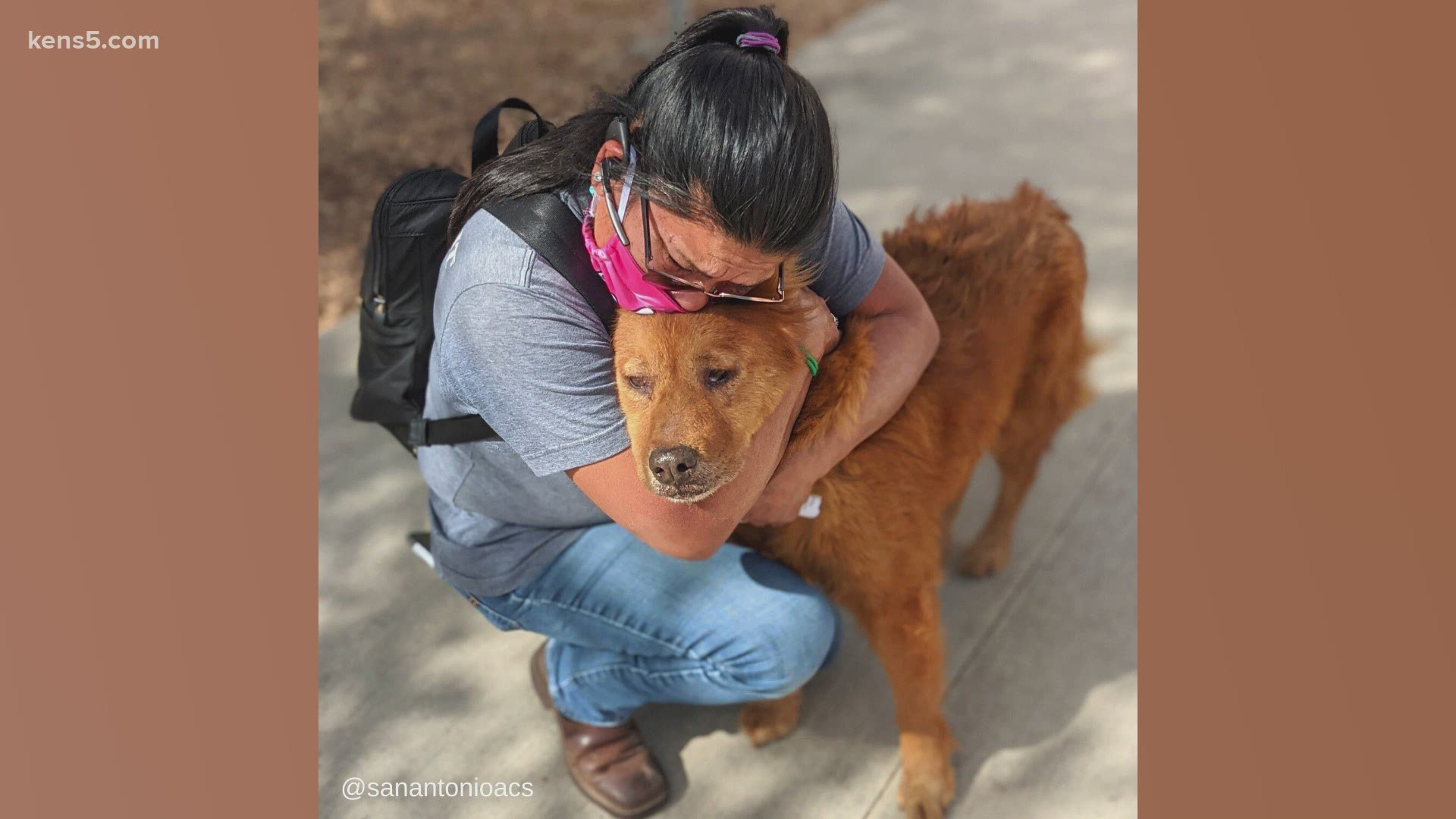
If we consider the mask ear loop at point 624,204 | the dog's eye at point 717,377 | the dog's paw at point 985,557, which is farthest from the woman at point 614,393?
the dog's paw at point 985,557

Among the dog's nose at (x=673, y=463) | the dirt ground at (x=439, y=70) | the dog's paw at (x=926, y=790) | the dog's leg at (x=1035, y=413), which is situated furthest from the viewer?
the dirt ground at (x=439, y=70)

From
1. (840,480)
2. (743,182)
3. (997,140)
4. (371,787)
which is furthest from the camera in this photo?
(997,140)

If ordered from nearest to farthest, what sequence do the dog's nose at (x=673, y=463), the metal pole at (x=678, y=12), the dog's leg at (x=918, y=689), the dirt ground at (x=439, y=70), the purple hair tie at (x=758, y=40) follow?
the purple hair tie at (x=758, y=40) < the dog's nose at (x=673, y=463) < the dog's leg at (x=918, y=689) < the dirt ground at (x=439, y=70) < the metal pole at (x=678, y=12)

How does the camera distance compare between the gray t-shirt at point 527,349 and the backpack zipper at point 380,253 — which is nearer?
the gray t-shirt at point 527,349

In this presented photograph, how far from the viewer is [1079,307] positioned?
3.15 metres

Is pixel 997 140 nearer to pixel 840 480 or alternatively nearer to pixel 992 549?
pixel 992 549

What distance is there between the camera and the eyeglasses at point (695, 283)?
198 centimetres

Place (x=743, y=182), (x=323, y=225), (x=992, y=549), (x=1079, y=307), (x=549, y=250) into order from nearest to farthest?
(x=743, y=182) → (x=549, y=250) → (x=1079, y=307) → (x=992, y=549) → (x=323, y=225)

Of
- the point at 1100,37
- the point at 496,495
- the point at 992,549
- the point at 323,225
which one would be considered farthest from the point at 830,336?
the point at 1100,37

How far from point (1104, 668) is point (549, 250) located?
2.05 metres

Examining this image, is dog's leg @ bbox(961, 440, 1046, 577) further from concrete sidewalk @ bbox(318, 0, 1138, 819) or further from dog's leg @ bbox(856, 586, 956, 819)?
dog's leg @ bbox(856, 586, 956, 819)

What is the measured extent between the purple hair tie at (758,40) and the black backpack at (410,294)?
22.6 inches

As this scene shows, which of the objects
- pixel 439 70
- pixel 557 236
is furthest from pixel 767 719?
pixel 439 70
